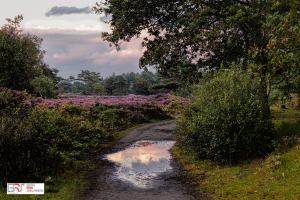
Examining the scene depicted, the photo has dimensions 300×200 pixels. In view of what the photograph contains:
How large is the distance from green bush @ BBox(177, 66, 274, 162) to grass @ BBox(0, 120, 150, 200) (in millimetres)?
4797

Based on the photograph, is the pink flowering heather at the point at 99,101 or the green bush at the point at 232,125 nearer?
the green bush at the point at 232,125

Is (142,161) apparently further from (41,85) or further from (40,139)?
(41,85)

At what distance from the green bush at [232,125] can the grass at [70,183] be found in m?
4.80

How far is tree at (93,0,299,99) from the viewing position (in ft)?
39.5

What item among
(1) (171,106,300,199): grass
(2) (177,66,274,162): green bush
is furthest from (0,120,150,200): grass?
(2) (177,66,274,162): green bush

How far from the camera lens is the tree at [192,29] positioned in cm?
Answer: 1204

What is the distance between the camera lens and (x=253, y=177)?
7.07 meters

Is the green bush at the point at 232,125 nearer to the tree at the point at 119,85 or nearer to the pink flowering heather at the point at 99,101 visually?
the pink flowering heather at the point at 99,101

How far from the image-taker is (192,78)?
1503 centimetres

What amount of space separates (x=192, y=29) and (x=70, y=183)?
10867mm

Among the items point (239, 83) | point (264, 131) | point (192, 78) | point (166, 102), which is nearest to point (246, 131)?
point (264, 131)

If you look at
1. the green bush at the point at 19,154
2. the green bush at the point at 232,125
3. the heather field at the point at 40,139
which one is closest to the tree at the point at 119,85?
the heather field at the point at 40,139

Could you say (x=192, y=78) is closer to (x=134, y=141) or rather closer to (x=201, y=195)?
(x=134, y=141)

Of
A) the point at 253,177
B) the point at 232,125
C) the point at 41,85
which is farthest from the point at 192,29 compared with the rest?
the point at 41,85
